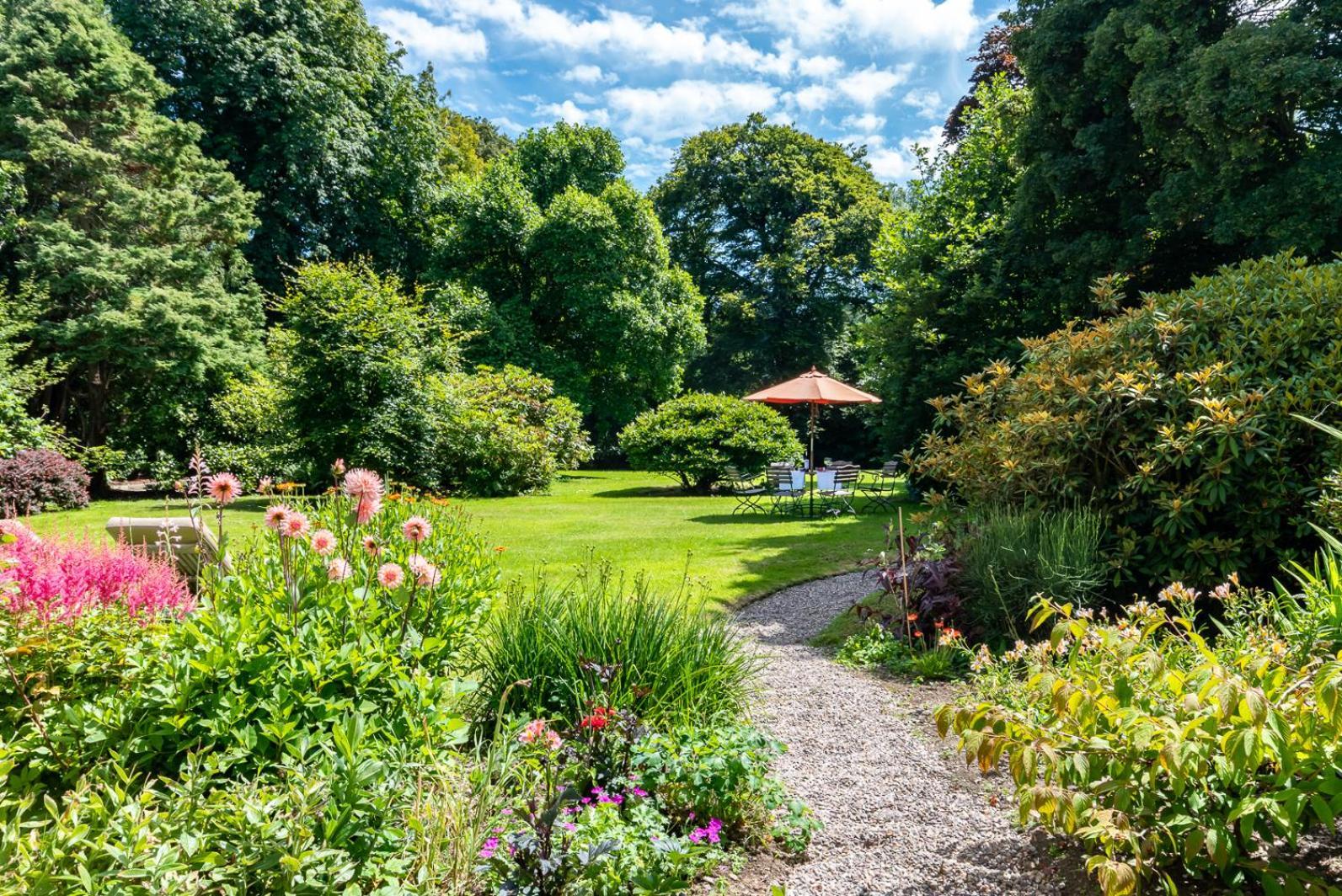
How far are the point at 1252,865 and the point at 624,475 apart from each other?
71.0 ft

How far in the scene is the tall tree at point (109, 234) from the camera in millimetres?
14703

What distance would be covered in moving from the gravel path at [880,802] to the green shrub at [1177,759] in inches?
11.2

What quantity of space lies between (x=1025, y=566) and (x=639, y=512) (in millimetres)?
8625

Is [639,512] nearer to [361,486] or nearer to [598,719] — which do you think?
[361,486]

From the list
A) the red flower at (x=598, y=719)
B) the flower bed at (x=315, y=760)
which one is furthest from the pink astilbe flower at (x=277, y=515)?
the red flower at (x=598, y=719)

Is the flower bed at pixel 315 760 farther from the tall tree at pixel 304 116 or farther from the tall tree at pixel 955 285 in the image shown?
the tall tree at pixel 304 116

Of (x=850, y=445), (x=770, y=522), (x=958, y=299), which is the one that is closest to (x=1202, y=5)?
(x=958, y=299)

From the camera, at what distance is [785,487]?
1242 centimetres

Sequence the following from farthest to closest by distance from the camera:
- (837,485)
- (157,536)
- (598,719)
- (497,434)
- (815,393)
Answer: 1. (497,434)
2. (815,393)
3. (837,485)
4. (157,536)
5. (598,719)

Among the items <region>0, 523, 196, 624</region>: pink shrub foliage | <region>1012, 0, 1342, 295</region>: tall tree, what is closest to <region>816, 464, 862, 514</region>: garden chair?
<region>1012, 0, 1342, 295</region>: tall tree

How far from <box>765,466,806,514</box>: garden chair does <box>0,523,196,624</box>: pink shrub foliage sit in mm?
9538

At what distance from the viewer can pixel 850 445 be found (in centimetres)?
2759

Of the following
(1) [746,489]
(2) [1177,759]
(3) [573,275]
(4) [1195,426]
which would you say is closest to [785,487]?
(1) [746,489]

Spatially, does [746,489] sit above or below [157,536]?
below
